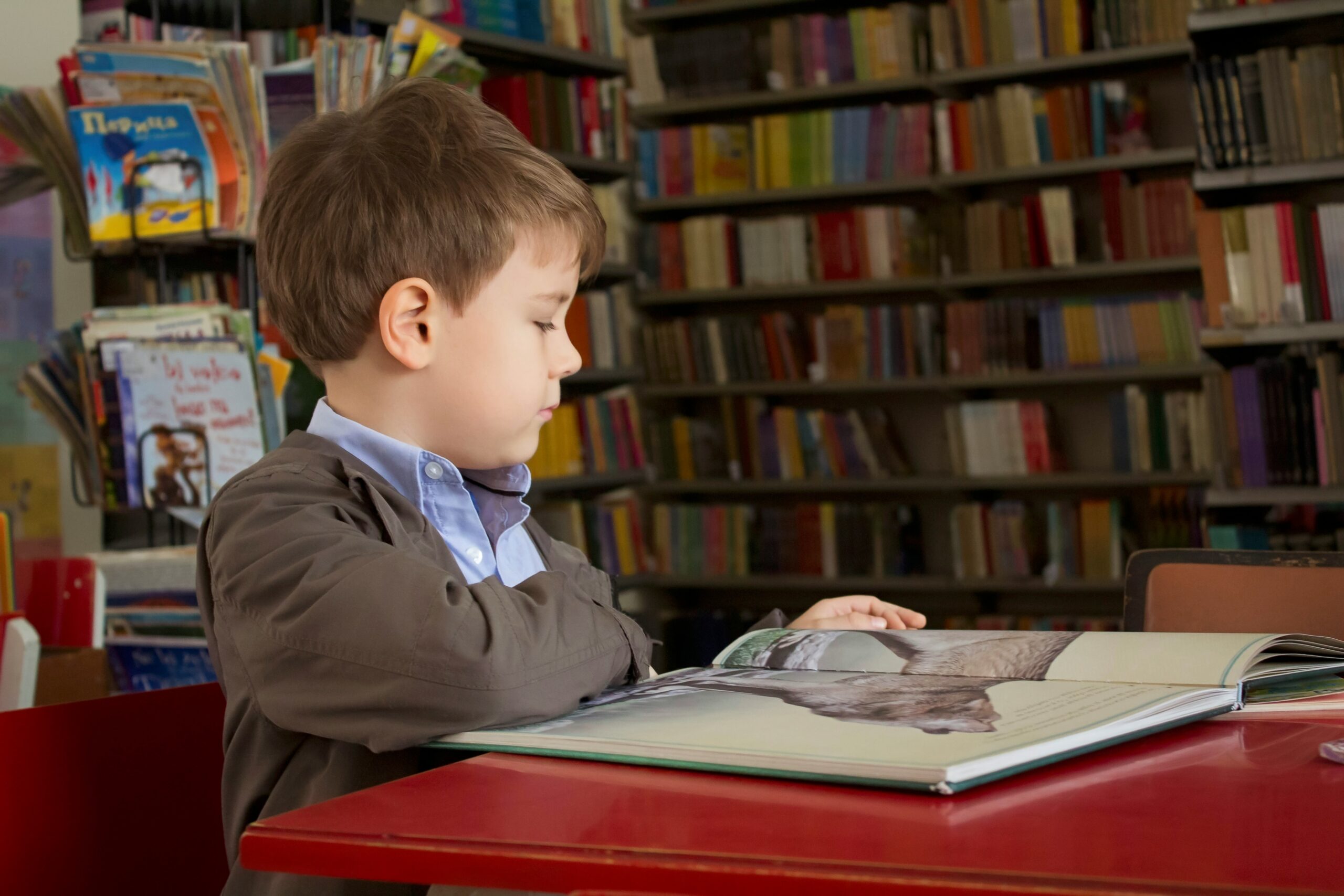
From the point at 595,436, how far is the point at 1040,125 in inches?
68.2

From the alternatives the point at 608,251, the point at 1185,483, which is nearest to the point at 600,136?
the point at 608,251

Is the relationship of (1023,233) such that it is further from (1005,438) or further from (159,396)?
(159,396)

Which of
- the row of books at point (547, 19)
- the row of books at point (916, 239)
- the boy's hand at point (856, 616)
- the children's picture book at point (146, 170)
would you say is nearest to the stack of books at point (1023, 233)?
the row of books at point (916, 239)

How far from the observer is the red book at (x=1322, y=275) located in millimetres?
2912

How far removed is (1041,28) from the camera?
154 inches

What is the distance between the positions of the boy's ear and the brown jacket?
95 millimetres

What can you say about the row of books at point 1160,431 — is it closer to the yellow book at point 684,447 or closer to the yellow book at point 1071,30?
the yellow book at point 1071,30

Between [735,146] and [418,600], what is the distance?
3990 mm

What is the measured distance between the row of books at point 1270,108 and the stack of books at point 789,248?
1.28 m

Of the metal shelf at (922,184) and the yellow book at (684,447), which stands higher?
the metal shelf at (922,184)

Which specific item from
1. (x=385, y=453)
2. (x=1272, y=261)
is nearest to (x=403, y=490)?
(x=385, y=453)

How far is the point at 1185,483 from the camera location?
3861 millimetres

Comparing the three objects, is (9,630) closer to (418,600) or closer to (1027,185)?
(418,600)

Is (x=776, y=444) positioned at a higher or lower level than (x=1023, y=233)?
lower
